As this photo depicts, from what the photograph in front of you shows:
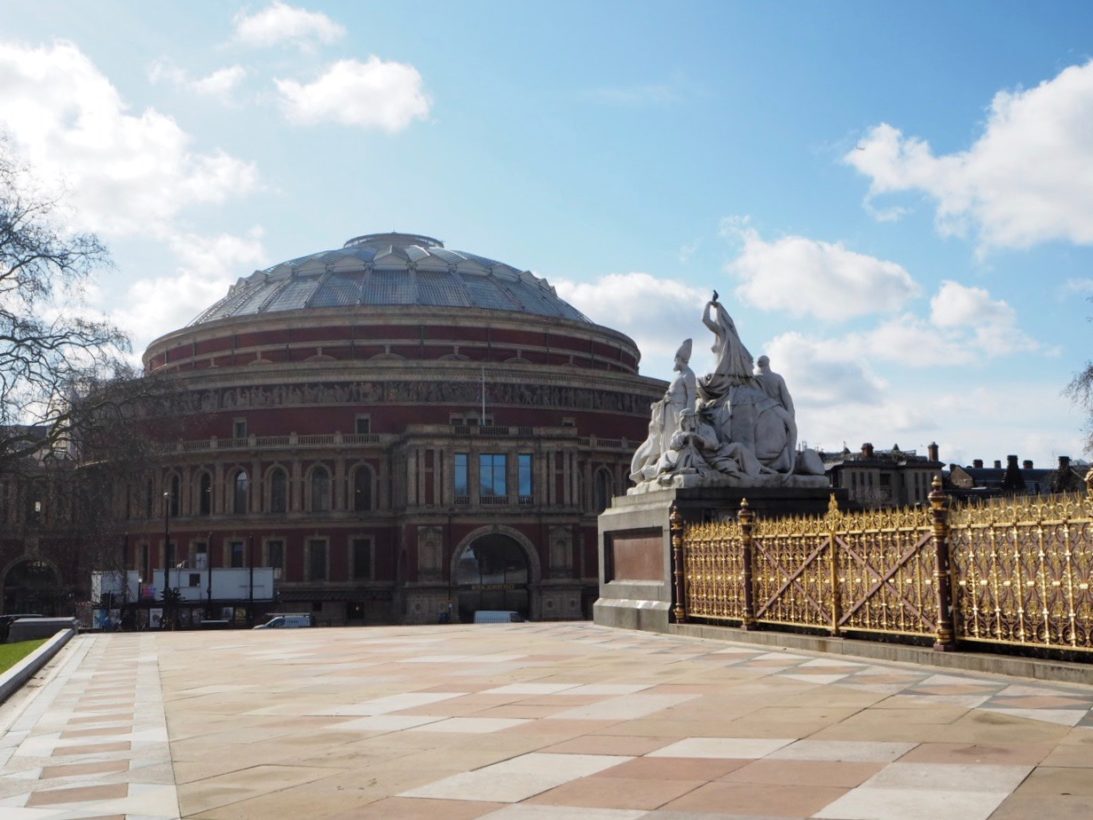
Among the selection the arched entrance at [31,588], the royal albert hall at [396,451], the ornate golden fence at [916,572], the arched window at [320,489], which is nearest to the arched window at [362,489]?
the royal albert hall at [396,451]

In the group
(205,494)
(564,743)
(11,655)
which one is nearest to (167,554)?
(205,494)

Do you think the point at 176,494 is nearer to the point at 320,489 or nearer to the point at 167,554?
the point at 167,554

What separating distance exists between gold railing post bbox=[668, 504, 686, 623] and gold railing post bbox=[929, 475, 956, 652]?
6.61 meters

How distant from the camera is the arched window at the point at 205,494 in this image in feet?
236

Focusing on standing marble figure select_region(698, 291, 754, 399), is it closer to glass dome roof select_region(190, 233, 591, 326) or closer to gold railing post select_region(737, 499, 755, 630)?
gold railing post select_region(737, 499, 755, 630)

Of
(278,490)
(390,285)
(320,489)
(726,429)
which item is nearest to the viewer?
(726,429)

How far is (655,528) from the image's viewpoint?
68.0ft

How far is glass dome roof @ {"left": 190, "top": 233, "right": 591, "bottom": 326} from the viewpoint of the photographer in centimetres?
7781

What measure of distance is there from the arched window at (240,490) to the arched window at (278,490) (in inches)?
59.9

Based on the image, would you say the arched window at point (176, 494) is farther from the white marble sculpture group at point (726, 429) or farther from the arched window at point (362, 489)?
the white marble sculpture group at point (726, 429)

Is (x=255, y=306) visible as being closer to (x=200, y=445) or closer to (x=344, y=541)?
(x=200, y=445)

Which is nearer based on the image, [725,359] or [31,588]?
[725,359]

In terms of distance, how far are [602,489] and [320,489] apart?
17230 millimetres

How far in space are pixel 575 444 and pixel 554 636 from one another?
46.5m
